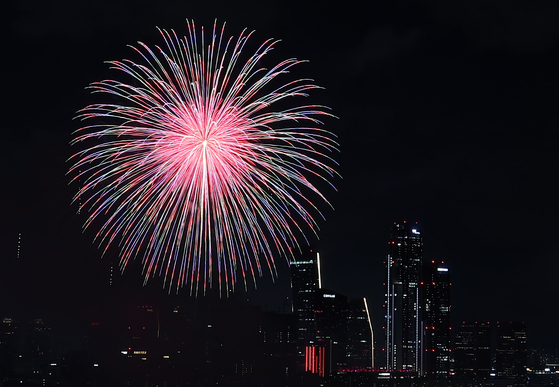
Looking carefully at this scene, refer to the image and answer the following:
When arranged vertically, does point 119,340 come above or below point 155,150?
below

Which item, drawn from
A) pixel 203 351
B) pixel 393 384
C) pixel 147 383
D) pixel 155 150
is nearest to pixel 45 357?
pixel 147 383

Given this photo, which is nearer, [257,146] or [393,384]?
[257,146]

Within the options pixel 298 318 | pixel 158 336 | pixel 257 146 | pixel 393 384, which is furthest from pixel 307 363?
pixel 257 146

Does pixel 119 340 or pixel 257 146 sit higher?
pixel 257 146

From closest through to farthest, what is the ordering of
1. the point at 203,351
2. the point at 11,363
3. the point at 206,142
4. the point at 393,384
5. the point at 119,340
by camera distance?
the point at 206,142 → the point at 11,363 → the point at 119,340 → the point at 203,351 → the point at 393,384

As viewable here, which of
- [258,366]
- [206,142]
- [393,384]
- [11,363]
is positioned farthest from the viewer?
[393,384]

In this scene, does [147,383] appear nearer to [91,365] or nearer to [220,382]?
[91,365]

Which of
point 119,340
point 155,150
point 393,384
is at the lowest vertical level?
point 393,384

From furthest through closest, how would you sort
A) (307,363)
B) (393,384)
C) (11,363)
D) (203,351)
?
(393,384)
(307,363)
(203,351)
(11,363)

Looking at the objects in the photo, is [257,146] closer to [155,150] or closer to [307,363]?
[155,150]
